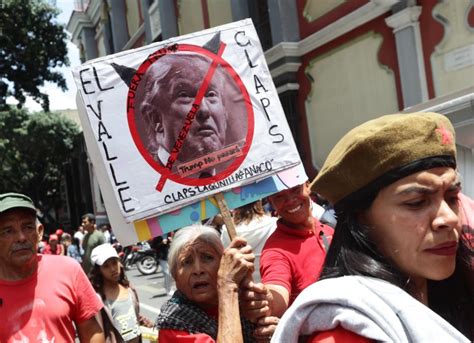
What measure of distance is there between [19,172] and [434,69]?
71.1 ft

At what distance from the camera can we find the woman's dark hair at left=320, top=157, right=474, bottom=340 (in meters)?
1.29

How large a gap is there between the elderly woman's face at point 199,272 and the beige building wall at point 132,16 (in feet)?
65.4

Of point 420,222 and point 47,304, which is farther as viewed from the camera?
point 47,304

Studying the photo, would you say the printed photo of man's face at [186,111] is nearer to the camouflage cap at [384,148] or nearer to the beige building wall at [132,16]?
the camouflage cap at [384,148]

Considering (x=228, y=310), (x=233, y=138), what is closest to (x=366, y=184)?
(x=228, y=310)

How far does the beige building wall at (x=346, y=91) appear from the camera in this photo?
10.3 m

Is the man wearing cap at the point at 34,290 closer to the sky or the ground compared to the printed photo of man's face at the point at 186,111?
closer to the ground

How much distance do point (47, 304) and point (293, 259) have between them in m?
1.24

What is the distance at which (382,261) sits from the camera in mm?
1317

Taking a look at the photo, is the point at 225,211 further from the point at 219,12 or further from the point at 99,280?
the point at 219,12

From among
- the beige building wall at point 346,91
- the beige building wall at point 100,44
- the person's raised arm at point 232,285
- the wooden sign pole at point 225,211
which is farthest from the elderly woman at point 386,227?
the beige building wall at point 100,44

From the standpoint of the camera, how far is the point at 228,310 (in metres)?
2.08

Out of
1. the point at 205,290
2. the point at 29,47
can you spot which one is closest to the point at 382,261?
the point at 205,290

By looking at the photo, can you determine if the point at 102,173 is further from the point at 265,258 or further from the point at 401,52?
the point at 401,52
